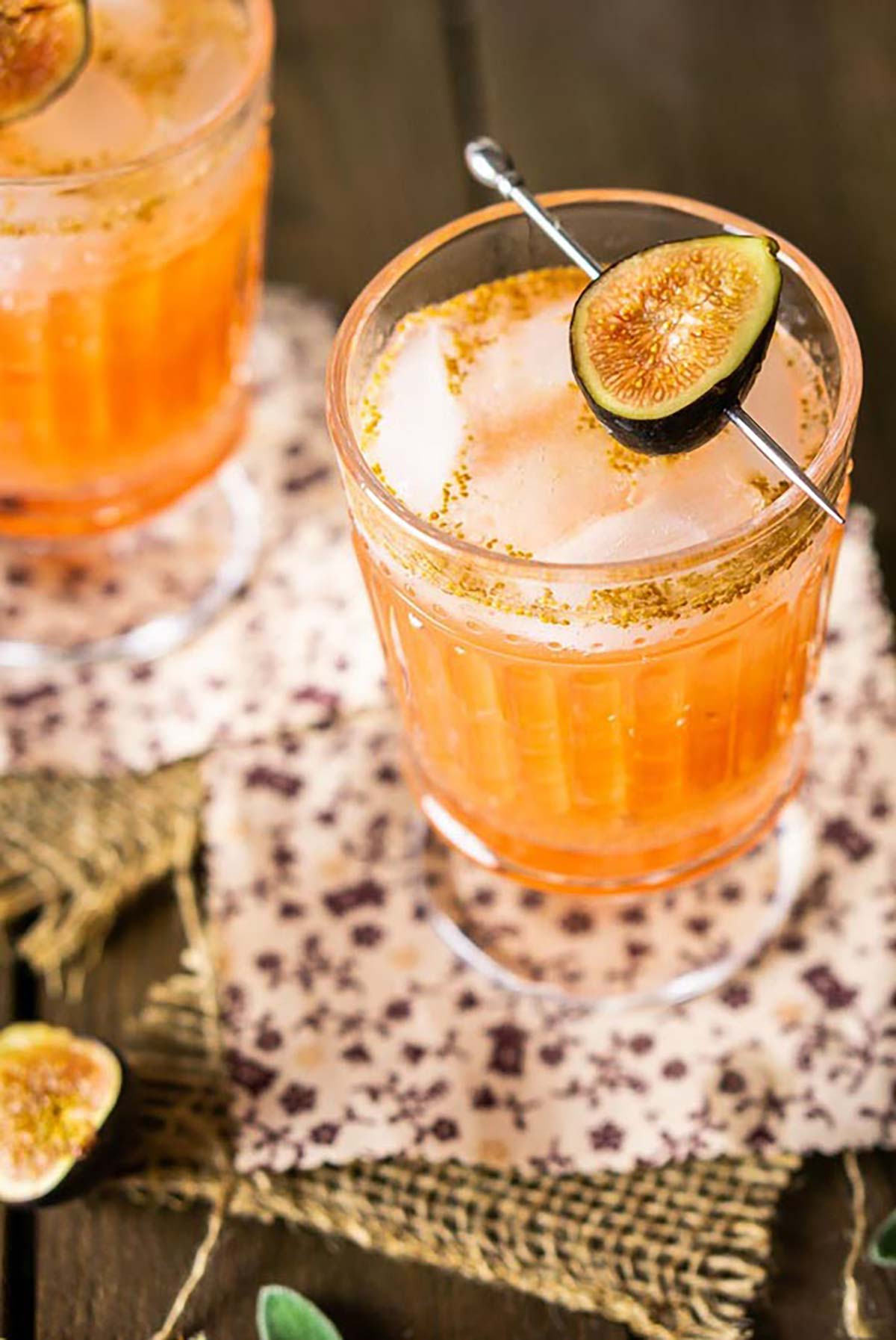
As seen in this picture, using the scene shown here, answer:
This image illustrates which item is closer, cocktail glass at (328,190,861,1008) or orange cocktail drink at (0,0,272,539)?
cocktail glass at (328,190,861,1008)

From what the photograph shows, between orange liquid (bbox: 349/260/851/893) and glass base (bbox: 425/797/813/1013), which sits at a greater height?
orange liquid (bbox: 349/260/851/893)

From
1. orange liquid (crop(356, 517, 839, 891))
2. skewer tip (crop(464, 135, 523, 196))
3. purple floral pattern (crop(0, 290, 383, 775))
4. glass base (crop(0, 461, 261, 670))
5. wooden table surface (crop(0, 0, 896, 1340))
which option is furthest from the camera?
wooden table surface (crop(0, 0, 896, 1340))

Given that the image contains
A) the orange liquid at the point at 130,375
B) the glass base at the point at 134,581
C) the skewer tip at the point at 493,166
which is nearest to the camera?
the skewer tip at the point at 493,166

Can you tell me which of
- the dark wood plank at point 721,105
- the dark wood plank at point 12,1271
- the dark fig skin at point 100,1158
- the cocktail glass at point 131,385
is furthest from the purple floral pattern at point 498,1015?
the dark wood plank at point 721,105

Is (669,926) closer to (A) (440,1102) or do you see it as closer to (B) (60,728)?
(A) (440,1102)

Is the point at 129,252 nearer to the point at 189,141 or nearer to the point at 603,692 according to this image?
the point at 189,141

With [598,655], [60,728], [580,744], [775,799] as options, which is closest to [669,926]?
[775,799]

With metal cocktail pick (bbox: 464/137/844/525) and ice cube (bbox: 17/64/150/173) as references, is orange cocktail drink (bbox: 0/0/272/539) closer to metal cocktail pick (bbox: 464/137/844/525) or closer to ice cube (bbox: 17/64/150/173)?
ice cube (bbox: 17/64/150/173)

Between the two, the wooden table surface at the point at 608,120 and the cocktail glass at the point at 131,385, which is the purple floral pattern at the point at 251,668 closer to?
the cocktail glass at the point at 131,385

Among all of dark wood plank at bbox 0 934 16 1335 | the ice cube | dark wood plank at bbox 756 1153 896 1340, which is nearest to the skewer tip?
Answer: the ice cube
